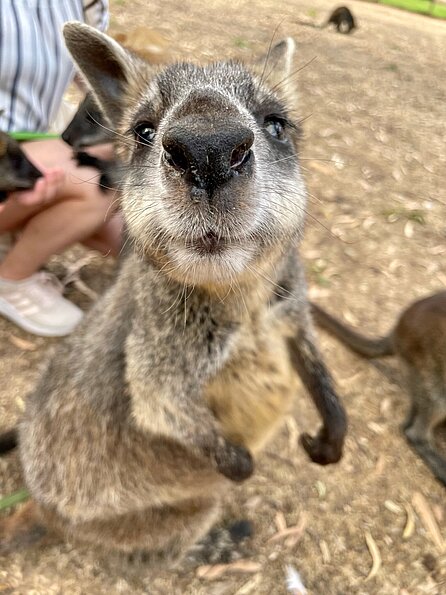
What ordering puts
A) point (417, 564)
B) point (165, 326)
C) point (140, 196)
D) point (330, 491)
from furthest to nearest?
point (330, 491) < point (417, 564) < point (165, 326) < point (140, 196)

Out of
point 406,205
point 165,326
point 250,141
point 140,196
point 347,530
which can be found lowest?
point 347,530

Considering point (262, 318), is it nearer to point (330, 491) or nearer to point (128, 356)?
point (128, 356)

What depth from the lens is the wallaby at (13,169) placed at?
7.91 ft

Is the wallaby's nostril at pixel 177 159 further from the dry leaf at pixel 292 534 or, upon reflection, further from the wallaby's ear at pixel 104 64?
the dry leaf at pixel 292 534

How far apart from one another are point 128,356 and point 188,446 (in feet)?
1.15

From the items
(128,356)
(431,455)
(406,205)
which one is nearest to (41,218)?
(128,356)


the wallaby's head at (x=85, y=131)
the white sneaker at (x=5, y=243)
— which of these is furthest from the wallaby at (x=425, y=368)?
the white sneaker at (x=5, y=243)

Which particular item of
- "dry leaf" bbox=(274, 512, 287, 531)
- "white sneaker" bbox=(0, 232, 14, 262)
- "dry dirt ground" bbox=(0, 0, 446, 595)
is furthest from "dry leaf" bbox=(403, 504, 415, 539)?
"white sneaker" bbox=(0, 232, 14, 262)

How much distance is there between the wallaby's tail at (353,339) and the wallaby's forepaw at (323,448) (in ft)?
3.37

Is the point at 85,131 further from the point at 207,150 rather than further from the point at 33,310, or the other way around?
the point at 207,150

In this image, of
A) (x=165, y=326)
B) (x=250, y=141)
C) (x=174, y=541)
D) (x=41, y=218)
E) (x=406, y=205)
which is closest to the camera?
(x=250, y=141)

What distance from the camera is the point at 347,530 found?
8.06 ft

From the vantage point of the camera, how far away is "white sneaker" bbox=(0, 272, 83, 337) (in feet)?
10.1

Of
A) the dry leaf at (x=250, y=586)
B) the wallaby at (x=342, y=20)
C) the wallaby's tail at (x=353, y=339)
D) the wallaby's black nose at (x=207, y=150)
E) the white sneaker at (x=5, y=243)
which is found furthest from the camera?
the wallaby at (x=342, y=20)
